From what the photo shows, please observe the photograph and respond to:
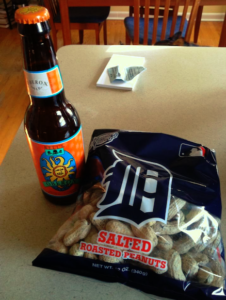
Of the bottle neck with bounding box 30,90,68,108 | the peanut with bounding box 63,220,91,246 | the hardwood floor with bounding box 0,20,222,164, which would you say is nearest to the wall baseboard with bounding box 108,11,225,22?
the hardwood floor with bounding box 0,20,222,164

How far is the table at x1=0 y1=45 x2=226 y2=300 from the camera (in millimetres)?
382

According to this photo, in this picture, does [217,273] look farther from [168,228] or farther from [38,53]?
[38,53]

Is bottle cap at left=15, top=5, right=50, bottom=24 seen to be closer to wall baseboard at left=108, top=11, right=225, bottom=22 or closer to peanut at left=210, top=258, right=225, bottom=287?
peanut at left=210, top=258, right=225, bottom=287

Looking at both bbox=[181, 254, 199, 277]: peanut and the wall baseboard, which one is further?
the wall baseboard

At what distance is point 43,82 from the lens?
35 centimetres

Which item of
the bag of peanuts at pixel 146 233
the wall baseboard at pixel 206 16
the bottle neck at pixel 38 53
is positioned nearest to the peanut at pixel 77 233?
the bag of peanuts at pixel 146 233

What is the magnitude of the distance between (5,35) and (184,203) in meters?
3.00

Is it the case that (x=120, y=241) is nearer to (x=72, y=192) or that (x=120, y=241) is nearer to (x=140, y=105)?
(x=72, y=192)

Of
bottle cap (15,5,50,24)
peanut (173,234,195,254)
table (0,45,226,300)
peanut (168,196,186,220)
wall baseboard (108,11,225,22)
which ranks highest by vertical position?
bottle cap (15,5,50,24)

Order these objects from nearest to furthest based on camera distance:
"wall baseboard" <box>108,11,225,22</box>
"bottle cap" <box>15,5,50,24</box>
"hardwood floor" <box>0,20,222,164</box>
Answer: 1. "bottle cap" <box>15,5,50,24</box>
2. "hardwood floor" <box>0,20,222,164</box>
3. "wall baseboard" <box>108,11,225,22</box>

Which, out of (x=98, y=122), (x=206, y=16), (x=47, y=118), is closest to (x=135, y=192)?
(x=47, y=118)

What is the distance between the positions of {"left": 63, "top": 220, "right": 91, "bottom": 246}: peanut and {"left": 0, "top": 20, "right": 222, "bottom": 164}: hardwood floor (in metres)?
1.28

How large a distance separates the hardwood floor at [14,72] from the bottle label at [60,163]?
1.21 meters

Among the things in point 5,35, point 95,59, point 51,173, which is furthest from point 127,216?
point 5,35
